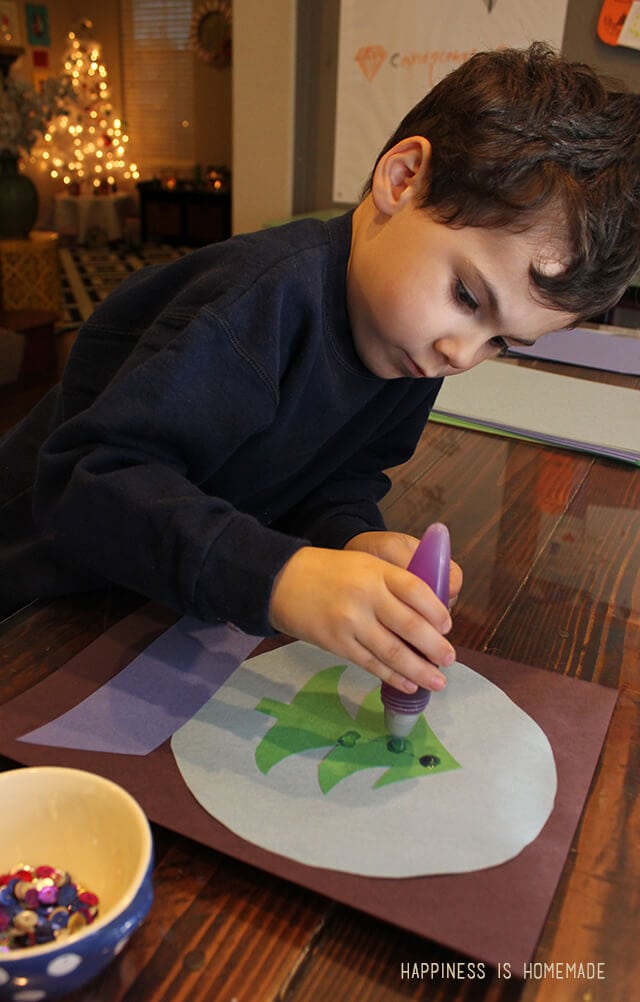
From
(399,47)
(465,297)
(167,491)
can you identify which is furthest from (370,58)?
(167,491)

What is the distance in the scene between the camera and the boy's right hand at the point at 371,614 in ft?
1.53

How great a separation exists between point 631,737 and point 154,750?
0.29 meters

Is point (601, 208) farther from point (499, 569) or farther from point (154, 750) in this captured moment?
point (154, 750)

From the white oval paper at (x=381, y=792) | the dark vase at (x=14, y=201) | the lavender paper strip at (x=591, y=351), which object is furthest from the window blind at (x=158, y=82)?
the white oval paper at (x=381, y=792)

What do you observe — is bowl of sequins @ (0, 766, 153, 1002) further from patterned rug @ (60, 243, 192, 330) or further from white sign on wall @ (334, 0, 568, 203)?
patterned rug @ (60, 243, 192, 330)

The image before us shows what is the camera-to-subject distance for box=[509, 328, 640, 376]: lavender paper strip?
1323 mm

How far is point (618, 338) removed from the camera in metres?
1.46

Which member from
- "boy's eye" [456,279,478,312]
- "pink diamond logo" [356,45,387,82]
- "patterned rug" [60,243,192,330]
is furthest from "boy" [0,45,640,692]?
"patterned rug" [60,243,192,330]

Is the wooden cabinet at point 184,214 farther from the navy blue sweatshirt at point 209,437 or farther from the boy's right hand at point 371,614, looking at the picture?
the boy's right hand at point 371,614

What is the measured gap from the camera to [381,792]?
1.49 ft

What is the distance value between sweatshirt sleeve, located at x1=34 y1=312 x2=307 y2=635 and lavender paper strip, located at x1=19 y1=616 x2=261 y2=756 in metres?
0.06

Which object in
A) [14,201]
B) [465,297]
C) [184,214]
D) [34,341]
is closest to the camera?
[465,297]

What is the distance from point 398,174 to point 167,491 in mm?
301

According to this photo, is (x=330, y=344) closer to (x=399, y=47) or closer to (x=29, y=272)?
(x=399, y=47)
